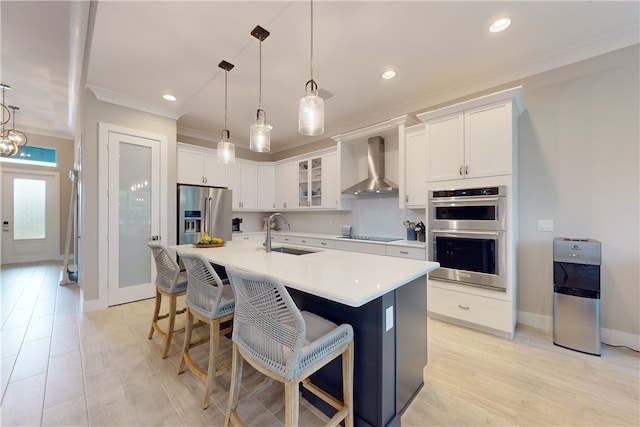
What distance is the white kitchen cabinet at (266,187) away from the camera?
215 inches

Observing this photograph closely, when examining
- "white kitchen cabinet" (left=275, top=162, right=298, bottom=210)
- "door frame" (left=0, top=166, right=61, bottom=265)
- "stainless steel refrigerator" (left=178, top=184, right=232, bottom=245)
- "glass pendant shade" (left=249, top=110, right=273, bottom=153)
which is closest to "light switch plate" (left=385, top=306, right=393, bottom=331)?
"glass pendant shade" (left=249, top=110, right=273, bottom=153)

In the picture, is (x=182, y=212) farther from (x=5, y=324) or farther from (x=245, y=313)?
(x=245, y=313)

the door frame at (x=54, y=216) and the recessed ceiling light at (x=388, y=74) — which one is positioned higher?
the recessed ceiling light at (x=388, y=74)

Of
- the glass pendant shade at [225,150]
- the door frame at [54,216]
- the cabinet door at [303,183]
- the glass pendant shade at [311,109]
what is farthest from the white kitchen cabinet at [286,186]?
the door frame at [54,216]

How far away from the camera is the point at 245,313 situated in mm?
1304

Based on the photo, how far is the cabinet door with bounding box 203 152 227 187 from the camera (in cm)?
454

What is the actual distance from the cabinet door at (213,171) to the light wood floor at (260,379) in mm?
2635

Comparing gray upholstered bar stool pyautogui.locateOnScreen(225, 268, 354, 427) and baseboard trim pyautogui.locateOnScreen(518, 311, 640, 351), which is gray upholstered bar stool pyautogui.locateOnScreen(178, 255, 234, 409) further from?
baseboard trim pyautogui.locateOnScreen(518, 311, 640, 351)

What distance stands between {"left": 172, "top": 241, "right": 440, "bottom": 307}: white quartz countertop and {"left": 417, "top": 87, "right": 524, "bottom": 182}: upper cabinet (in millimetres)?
1553

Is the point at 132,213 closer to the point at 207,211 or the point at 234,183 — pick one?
the point at 207,211

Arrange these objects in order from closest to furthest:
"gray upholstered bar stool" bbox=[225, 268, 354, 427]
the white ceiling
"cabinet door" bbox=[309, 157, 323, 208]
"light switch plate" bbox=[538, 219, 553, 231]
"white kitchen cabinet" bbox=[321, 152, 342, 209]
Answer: "gray upholstered bar stool" bbox=[225, 268, 354, 427], the white ceiling, "light switch plate" bbox=[538, 219, 553, 231], "white kitchen cabinet" bbox=[321, 152, 342, 209], "cabinet door" bbox=[309, 157, 323, 208]

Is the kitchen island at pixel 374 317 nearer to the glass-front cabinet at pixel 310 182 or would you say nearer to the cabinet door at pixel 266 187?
the glass-front cabinet at pixel 310 182

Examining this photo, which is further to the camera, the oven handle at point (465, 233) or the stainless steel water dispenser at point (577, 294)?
the oven handle at point (465, 233)

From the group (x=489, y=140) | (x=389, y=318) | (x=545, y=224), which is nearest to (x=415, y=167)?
(x=489, y=140)
